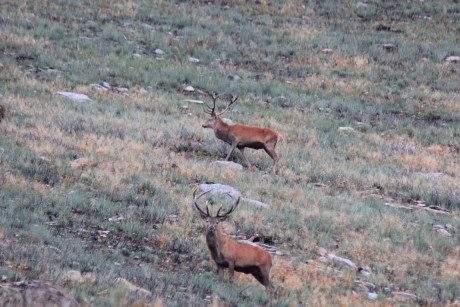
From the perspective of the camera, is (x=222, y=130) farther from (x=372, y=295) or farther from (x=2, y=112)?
(x=372, y=295)

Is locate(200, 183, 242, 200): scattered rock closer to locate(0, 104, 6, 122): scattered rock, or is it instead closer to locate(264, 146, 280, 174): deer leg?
locate(264, 146, 280, 174): deer leg

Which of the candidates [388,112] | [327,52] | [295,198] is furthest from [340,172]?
[327,52]

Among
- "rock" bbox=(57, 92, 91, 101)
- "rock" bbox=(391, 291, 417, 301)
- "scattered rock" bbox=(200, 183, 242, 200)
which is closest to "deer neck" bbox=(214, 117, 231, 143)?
"scattered rock" bbox=(200, 183, 242, 200)

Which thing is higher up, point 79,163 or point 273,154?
point 79,163

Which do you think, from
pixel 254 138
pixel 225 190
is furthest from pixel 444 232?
pixel 254 138

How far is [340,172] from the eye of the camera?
51.8ft

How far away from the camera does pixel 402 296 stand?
9.48 metres

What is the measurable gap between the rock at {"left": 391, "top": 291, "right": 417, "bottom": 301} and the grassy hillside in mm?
18

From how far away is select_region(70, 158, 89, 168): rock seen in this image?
13141 mm

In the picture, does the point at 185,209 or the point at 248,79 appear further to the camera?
the point at 248,79

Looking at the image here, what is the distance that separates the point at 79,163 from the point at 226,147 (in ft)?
14.8

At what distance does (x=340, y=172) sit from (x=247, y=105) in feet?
23.8

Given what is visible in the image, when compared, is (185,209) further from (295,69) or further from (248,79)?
(295,69)

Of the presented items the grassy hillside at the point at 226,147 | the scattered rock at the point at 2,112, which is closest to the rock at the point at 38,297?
the grassy hillside at the point at 226,147
